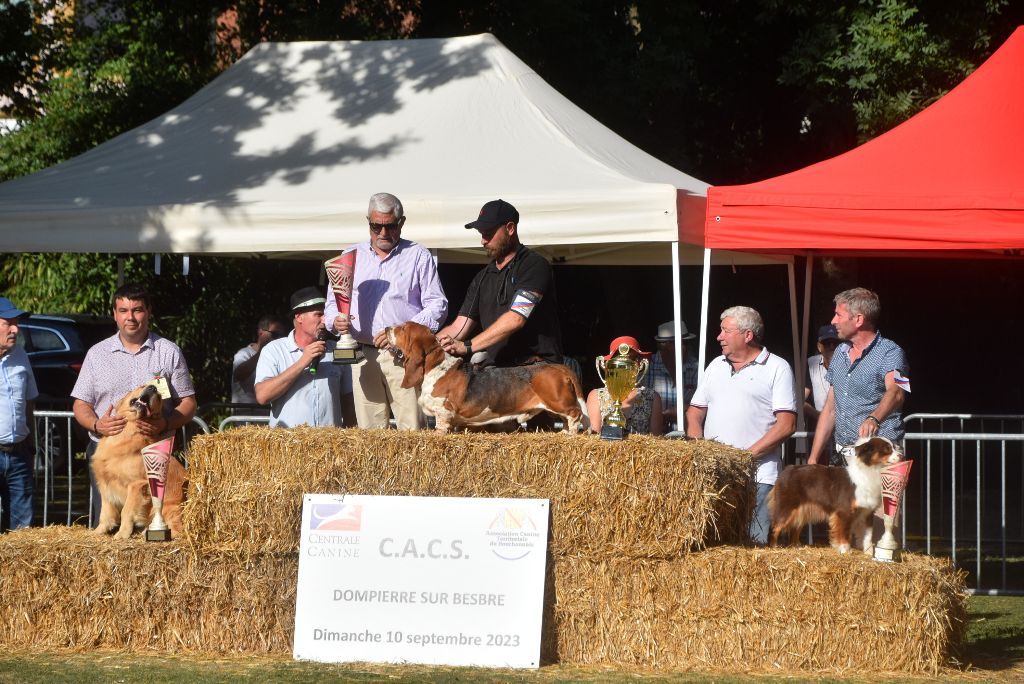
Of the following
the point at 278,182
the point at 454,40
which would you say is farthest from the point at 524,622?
the point at 454,40

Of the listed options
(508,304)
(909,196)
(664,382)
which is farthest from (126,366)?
(909,196)

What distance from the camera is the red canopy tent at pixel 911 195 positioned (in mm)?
7520

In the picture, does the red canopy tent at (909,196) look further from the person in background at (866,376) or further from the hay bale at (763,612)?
the hay bale at (763,612)

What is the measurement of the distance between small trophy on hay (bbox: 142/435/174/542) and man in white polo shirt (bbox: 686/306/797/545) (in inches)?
125

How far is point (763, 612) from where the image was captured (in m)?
6.01

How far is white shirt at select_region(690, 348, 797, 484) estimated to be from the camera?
755cm

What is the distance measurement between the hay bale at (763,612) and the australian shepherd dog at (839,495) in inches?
6.1

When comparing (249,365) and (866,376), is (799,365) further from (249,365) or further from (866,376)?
(249,365)

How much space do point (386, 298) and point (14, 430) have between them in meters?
2.53

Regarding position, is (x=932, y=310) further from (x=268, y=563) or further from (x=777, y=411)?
(x=268, y=563)

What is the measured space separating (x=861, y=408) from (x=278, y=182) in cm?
470

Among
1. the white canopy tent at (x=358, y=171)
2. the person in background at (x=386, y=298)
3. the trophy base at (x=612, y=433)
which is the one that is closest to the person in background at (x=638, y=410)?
the trophy base at (x=612, y=433)

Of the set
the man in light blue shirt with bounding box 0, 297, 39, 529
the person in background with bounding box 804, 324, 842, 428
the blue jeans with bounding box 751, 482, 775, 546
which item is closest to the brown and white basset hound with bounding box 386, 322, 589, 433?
the blue jeans with bounding box 751, 482, 775, 546

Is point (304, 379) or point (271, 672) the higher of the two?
point (304, 379)
